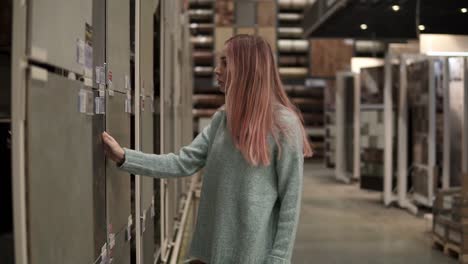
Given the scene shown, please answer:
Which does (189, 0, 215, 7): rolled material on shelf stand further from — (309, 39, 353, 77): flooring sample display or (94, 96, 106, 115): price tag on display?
(94, 96, 106, 115): price tag on display

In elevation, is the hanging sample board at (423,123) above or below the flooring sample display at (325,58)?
below

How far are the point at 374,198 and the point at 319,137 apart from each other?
8.08m

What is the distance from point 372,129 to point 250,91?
26.6 ft

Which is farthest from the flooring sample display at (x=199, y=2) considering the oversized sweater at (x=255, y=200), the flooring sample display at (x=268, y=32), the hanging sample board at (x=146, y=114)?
the oversized sweater at (x=255, y=200)

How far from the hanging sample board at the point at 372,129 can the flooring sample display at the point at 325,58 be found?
254 inches

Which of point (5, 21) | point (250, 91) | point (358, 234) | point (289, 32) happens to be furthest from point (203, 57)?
point (5, 21)

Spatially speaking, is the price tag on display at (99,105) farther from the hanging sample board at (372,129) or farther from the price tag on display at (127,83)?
the hanging sample board at (372,129)

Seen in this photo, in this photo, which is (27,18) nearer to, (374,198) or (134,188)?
(134,188)

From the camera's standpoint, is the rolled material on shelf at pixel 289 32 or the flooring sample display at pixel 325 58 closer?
the flooring sample display at pixel 325 58

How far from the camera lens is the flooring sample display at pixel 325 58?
16.6 metres

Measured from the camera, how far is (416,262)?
18.4ft

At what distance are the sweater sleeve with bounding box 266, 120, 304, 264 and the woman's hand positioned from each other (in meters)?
0.54

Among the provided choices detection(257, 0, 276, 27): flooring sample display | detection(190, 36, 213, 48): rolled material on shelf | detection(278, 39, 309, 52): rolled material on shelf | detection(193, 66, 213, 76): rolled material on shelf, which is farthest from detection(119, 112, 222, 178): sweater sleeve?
detection(278, 39, 309, 52): rolled material on shelf

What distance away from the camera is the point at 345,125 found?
12.9 m
